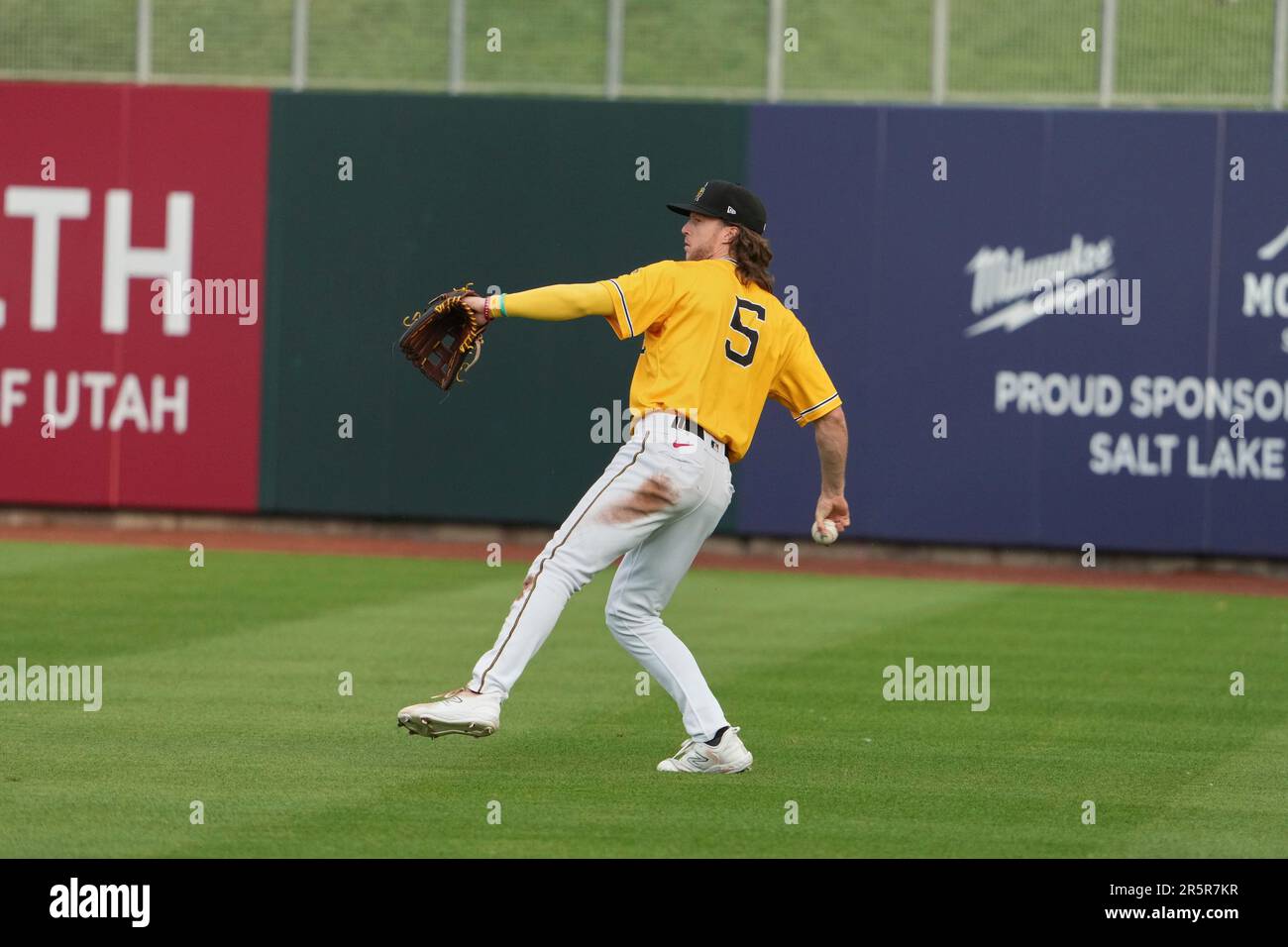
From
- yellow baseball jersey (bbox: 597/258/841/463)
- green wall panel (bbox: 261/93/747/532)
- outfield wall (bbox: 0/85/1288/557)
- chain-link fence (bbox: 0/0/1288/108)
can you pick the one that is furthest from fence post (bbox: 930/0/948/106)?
yellow baseball jersey (bbox: 597/258/841/463)

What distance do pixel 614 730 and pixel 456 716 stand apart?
1.78 meters

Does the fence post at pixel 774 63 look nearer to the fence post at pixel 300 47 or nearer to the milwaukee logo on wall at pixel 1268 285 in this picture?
the fence post at pixel 300 47

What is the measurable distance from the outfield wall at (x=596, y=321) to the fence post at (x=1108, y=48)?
0.68 meters

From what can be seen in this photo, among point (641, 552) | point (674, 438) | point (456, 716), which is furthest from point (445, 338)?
point (456, 716)

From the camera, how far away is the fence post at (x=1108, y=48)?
1861 cm

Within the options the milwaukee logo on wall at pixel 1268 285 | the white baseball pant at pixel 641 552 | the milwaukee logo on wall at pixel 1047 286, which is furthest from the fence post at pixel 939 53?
the white baseball pant at pixel 641 552

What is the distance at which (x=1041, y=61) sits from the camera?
18.8m

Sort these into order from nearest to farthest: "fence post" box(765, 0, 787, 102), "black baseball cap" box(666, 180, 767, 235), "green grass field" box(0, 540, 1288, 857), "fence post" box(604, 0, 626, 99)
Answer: "green grass field" box(0, 540, 1288, 857)
"black baseball cap" box(666, 180, 767, 235)
"fence post" box(765, 0, 787, 102)
"fence post" box(604, 0, 626, 99)

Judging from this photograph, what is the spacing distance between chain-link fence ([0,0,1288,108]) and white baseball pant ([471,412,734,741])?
11330 millimetres

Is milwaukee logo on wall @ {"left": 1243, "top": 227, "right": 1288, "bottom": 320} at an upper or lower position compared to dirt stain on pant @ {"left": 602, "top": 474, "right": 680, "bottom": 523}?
upper

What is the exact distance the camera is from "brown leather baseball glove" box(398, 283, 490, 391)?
8.07 meters

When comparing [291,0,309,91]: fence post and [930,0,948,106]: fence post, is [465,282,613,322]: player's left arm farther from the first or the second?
[291,0,309,91]: fence post

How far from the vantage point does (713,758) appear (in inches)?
324

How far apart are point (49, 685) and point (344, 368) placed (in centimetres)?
888
